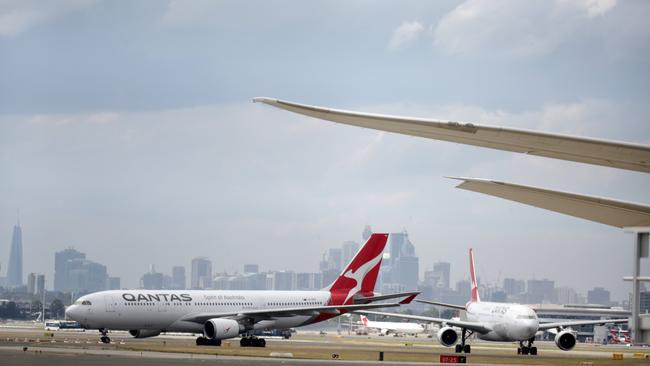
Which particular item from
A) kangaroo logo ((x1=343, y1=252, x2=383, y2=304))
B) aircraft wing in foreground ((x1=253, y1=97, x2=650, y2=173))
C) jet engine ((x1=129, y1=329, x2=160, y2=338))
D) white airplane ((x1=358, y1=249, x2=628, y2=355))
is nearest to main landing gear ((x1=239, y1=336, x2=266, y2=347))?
jet engine ((x1=129, y1=329, x2=160, y2=338))

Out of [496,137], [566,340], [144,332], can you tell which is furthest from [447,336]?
[496,137]

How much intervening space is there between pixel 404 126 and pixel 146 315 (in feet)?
187

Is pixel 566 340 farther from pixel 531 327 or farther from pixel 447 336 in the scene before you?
pixel 447 336

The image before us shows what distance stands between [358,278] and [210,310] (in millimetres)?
12230

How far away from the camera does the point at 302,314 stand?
6675cm

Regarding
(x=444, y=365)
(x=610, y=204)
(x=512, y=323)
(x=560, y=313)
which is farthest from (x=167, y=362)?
(x=560, y=313)

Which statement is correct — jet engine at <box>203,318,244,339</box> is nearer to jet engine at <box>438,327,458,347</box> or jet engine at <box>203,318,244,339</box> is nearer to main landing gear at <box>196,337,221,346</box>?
main landing gear at <box>196,337,221,346</box>

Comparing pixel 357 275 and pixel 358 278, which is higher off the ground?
pixel 357 275

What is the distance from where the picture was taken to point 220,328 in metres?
63.0

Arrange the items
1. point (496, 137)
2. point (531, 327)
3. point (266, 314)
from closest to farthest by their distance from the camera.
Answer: point (496, 137) → point (531, 327) → point (266, 314)

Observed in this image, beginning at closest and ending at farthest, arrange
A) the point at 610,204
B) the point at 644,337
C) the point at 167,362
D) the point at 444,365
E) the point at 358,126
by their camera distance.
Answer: the point at 358,126
the point at 644,337
the point at 610,204
the point at 167,362
the point at 444,365

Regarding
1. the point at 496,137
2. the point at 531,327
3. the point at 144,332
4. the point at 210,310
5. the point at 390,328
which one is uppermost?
the point at 496,137

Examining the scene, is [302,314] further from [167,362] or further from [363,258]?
[167,362]

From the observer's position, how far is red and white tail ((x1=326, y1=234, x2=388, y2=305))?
72.6 meters
